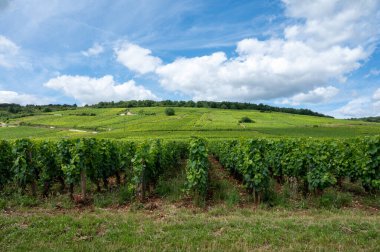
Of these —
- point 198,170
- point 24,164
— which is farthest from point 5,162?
point 198,170

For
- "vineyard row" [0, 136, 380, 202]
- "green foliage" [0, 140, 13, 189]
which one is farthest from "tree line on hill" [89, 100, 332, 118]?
"green foliage" [0, 140, 13, 189]

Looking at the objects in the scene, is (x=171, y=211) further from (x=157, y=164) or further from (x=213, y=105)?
(x=213, y=105)

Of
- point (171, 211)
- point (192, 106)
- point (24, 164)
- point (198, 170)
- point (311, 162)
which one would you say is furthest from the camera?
point (192, 106)

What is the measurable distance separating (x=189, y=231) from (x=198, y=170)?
4.02 meters

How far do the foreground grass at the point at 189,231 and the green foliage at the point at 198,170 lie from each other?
163 centimetres

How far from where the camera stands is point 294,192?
11453 mm

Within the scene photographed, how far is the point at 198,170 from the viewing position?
11.1 metres

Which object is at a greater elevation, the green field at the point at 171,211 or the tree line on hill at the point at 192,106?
the tree line on hill at the point at 192,106

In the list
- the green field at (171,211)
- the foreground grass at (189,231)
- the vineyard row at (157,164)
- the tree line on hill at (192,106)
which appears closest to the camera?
the foreground grass at (189,231)

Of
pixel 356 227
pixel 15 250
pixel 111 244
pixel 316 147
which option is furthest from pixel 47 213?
pixel 316 147

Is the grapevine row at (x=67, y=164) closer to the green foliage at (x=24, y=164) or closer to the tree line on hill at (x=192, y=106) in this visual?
the green foliage at (x=24, y=164)

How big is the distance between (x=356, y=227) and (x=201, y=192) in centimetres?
513

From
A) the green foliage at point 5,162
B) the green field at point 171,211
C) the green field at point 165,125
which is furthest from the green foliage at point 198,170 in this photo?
the green field at point 165,125

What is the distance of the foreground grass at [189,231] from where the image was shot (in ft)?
20.9
